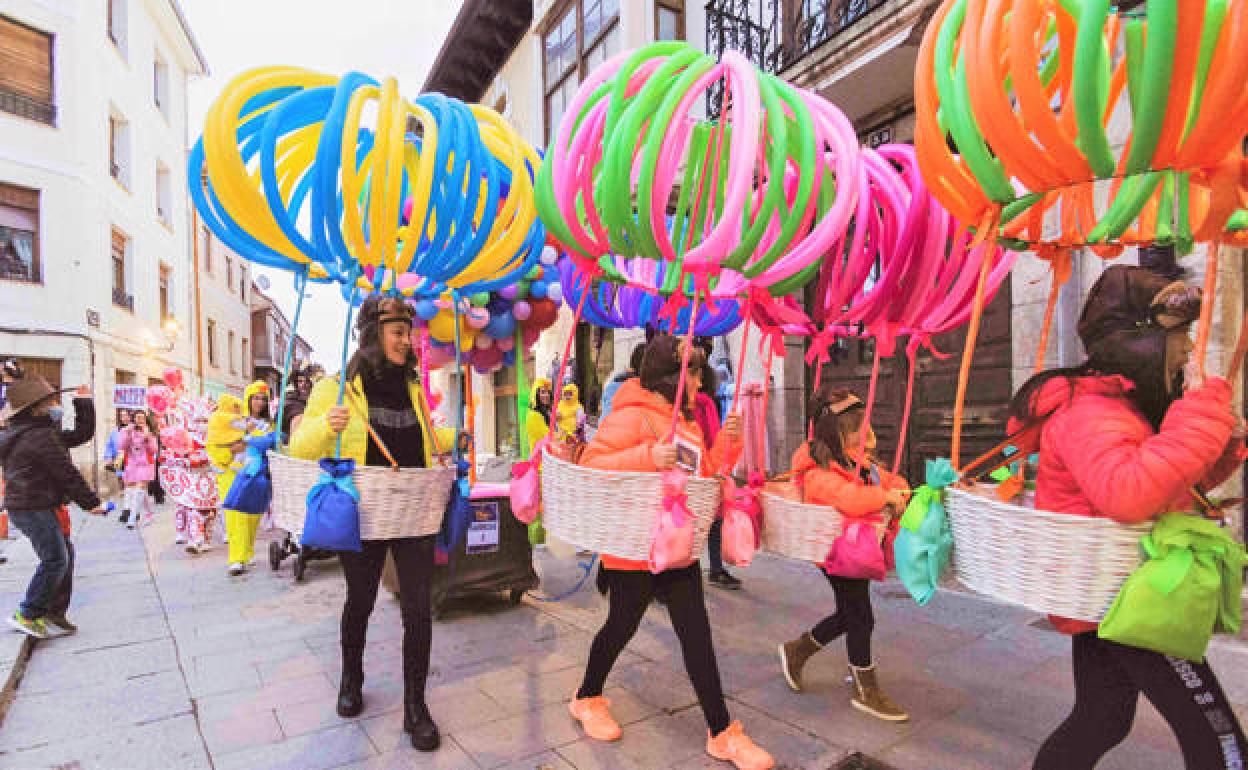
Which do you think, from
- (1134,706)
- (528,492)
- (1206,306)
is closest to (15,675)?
(528,492)

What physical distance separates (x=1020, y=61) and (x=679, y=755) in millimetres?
2708

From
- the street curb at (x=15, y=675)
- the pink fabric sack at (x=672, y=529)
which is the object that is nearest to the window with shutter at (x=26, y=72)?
the street curb at (x=15, y=675)

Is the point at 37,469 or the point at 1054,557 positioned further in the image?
the point at 37,469

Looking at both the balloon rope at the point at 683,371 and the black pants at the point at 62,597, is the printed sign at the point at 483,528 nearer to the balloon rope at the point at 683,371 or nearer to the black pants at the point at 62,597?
the balloon rope at the point at 683,371

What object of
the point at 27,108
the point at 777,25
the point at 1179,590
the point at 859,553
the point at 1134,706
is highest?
the point at 27,108

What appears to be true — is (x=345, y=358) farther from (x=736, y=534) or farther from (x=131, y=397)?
(x=131, y=397)

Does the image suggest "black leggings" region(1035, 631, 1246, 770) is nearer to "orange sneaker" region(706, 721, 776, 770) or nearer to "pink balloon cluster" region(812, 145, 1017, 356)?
"orange sneaker" region(706, 721, 776, 770)

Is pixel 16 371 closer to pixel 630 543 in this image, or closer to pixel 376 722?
pixel 376 722

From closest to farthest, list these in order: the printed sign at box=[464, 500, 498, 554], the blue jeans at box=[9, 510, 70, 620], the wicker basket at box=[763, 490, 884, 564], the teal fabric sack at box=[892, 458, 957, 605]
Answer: the teal fabric sack at box=[892, 458, 957, 605]
the wicker basket at box=[763, 490, 884, 564]
the blue jeans at box=[9, 510, 70, 620]
the printed sign at box=[464, 500, 498, 554]

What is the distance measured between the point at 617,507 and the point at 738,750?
3.62 ft

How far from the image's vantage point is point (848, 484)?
2949 millimetres

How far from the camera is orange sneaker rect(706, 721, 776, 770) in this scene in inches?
104

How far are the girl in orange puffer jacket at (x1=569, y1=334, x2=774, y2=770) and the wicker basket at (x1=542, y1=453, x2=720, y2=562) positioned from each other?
127 millimetres

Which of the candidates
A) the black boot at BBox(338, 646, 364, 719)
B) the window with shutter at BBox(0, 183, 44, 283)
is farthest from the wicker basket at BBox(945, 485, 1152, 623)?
the window with shutter at BBox(0, 183, 44, 283)
